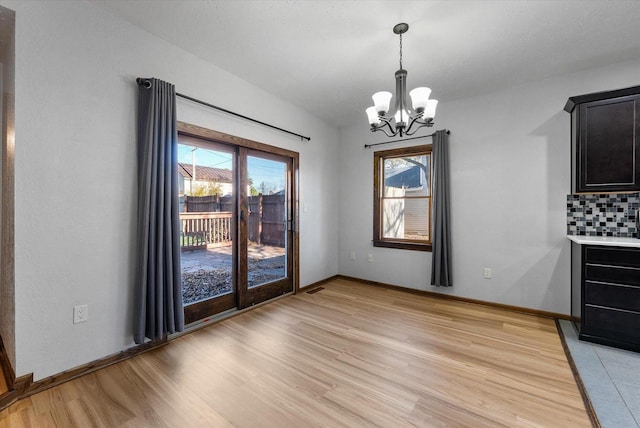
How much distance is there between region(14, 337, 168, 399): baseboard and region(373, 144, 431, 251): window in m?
3.33

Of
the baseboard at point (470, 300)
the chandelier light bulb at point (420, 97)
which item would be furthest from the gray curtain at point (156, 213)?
the baseboard at point (470, 300)

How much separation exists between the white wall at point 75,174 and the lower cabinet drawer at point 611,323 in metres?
4.13

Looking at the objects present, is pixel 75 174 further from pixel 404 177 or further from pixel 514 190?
pixel 514 190

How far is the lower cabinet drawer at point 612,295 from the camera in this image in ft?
7.73

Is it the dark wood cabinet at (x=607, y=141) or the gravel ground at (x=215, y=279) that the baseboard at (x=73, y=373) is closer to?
the gravel ground at (x=215, y=279)

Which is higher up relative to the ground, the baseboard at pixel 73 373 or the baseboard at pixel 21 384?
the baseboard at pixel 21 384

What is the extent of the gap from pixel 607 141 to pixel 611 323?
1.72 m

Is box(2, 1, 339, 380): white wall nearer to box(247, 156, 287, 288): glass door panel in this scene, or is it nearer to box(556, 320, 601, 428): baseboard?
box(247, 156, 287, 288): glass door panel

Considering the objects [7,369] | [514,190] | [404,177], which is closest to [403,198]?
[404,177]

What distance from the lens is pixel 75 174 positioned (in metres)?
1.99

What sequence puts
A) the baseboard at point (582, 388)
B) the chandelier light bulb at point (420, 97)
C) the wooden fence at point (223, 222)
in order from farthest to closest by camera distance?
the wooden fence at point (223, 222) → the chandelier light bulb at point (420, 97) → the baseboard at point (582, 388)

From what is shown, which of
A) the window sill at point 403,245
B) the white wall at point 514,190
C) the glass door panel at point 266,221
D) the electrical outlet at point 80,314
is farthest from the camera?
the window sill at point 403,245

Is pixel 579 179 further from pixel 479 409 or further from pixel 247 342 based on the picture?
pixel 247 342

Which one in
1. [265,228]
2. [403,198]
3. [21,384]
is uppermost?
[403,198]
